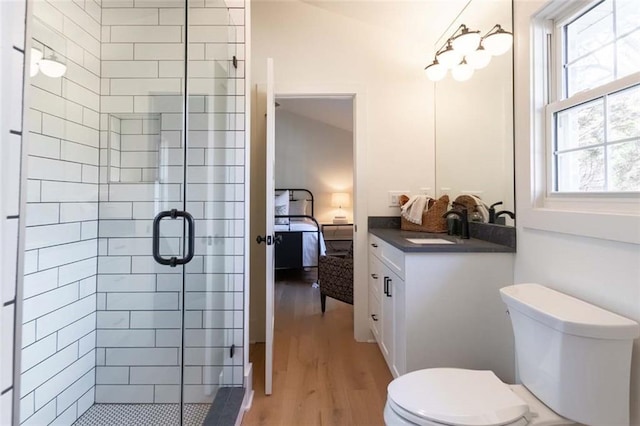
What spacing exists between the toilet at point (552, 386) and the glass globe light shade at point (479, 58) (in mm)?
1476

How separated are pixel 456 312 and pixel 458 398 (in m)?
0.61

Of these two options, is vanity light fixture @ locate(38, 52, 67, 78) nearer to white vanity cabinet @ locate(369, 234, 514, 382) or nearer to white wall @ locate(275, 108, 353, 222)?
white vanity cabinet @ locate(369, 234, 514, 382)

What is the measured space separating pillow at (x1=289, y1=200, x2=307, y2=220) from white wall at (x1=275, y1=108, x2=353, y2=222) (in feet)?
0.88

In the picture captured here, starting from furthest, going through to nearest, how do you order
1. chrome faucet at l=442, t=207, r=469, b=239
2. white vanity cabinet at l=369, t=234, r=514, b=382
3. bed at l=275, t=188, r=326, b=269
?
bed at l=275, t=188, r=326, b=269 < chrome faucet at l=442, t=207, r=469, b=239 < white vanity cabinet at l=369, t=234, r=514, b=382

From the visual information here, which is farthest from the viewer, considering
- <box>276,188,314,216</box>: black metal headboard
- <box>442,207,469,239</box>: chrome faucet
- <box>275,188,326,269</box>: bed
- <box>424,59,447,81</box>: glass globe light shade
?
<box>276,188,314,216</box>: black metal headboard

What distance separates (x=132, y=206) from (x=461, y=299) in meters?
1.78

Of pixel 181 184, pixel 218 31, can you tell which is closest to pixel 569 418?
pixel 181 184

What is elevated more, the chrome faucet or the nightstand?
the chrome faucet

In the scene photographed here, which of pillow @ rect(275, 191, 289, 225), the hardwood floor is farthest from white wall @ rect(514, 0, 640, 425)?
pillow @ rect(275, 191, 289, 225)

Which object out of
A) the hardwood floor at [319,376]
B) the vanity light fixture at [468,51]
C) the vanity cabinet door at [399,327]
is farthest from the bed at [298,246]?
the vanity light fixture at [468,51]

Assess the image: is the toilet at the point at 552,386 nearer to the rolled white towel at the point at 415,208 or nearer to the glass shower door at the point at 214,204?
the glass shower door at the point at 214,204

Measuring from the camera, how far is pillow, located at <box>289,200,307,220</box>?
562 centimetres

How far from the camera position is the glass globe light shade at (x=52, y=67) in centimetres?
124

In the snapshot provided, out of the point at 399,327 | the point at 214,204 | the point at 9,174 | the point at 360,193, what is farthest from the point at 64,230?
the point at 360,193
